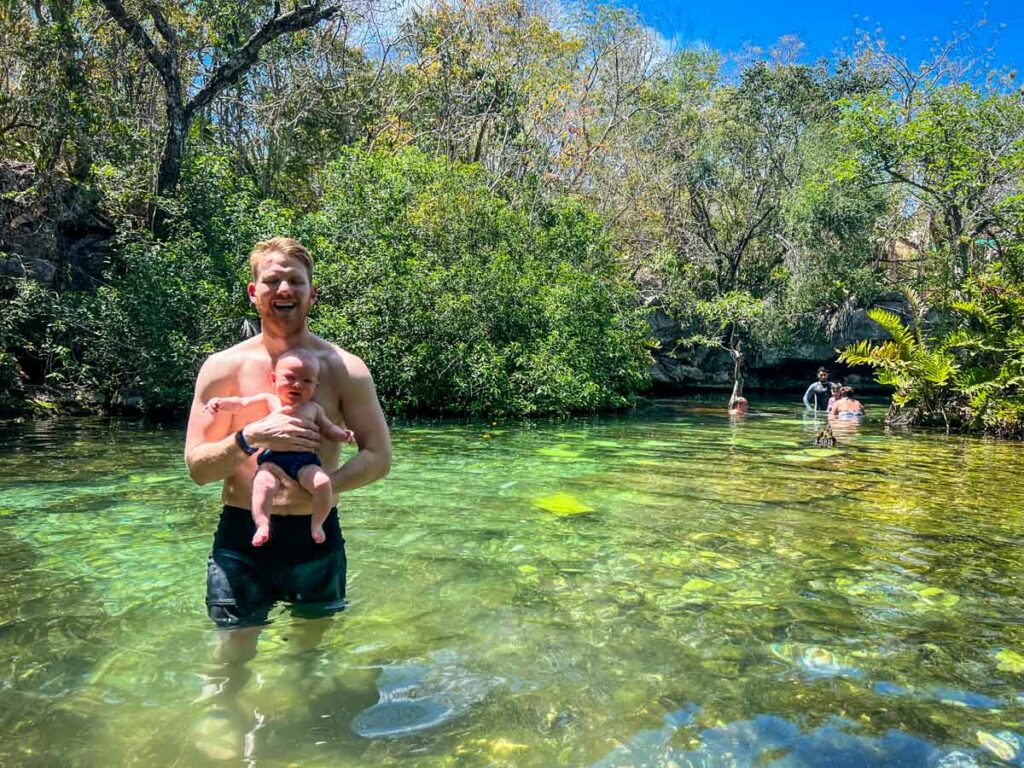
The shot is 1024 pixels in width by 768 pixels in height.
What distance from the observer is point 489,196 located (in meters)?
19.2

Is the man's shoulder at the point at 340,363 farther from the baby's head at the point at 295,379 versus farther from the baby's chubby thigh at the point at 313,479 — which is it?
the baby's chubby thigh at the point at 313,479

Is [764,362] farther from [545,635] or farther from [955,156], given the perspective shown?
[545,635]

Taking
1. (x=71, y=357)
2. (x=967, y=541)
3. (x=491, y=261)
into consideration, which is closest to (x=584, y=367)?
(x=491, y=261)

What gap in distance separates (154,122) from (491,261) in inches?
411

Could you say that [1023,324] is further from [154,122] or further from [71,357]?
[154,122]

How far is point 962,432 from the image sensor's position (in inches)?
637

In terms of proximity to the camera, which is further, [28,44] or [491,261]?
[491,261]

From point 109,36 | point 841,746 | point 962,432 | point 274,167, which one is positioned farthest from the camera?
point 274,167

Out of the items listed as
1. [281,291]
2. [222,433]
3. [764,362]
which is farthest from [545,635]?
[764,362]

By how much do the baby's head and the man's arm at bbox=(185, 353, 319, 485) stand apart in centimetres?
9

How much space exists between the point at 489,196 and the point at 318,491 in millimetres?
17310

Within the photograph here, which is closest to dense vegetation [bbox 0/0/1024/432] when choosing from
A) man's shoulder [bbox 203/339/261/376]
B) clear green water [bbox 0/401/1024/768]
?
clear green water [bbox 0/401/1024/768]

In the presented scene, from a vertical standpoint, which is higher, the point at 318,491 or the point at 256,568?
the point at 318,491

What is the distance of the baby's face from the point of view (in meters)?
2.79
